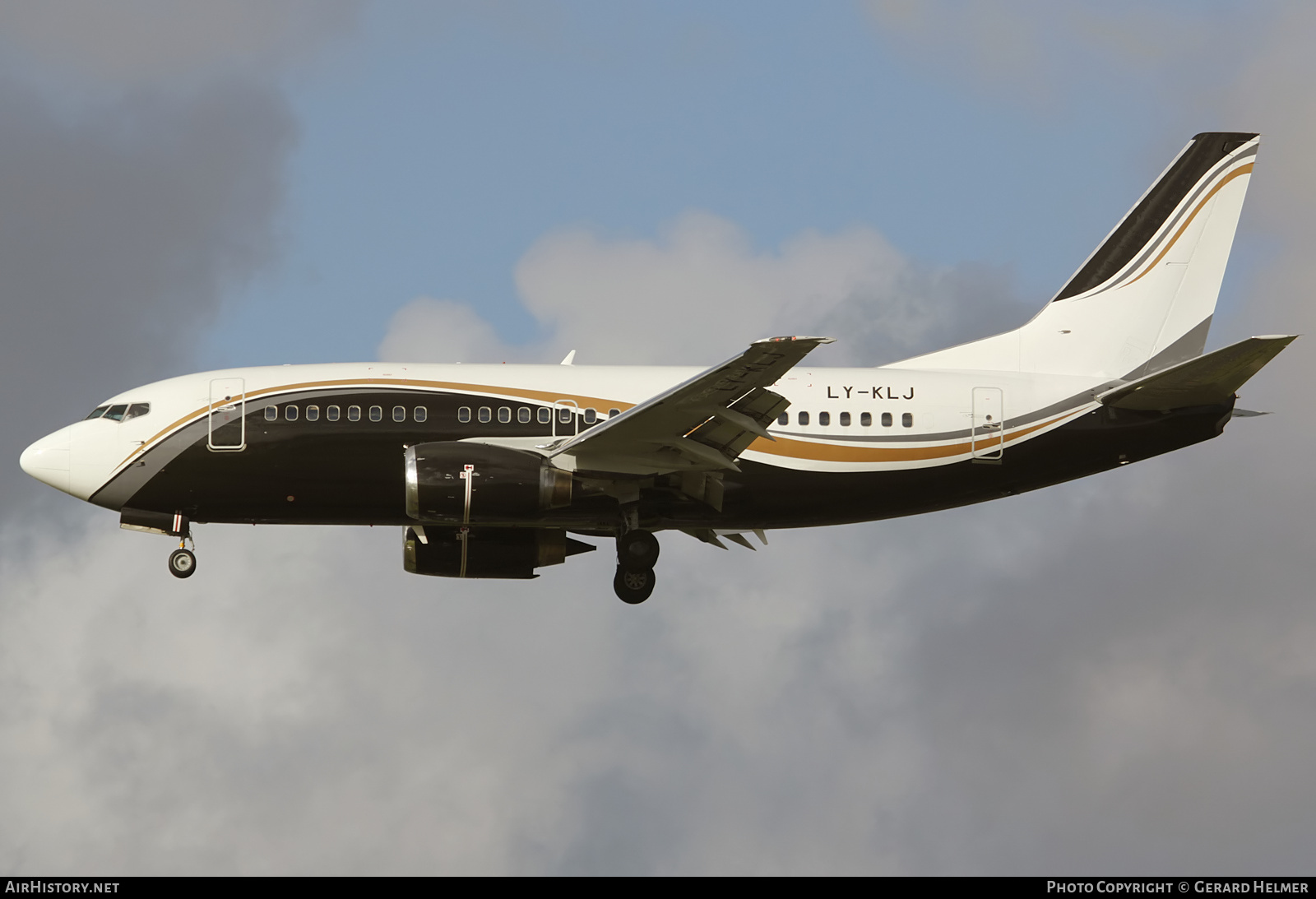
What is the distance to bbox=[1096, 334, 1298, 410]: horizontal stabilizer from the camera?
35125 millimetres

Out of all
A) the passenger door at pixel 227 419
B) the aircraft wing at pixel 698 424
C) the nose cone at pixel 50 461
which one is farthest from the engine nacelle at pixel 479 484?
the nose cone at pixel 50 461

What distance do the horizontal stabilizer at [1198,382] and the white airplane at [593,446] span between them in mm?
59

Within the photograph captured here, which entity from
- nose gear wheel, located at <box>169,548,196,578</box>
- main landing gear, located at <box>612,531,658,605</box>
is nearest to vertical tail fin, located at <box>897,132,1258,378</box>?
main landing gear, located at <box>612,531,658,605</box>

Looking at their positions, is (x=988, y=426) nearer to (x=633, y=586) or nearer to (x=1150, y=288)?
(x=1150, y=288)

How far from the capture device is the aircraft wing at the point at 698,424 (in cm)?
3350

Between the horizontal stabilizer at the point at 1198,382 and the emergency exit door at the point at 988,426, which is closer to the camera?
the horizontal stabilizer at the point at 1198,382

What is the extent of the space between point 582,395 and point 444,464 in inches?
153

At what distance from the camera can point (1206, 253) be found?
42250 millimetres

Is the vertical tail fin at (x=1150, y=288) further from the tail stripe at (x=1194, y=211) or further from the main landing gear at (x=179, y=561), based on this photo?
the main landing gear at (x=179, y=561)

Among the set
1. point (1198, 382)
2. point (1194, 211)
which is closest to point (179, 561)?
point (1198, 382)

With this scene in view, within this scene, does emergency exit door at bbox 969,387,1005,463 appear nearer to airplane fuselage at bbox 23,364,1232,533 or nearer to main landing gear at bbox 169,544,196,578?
airplane fuselage at bbox 23,364,1232,533

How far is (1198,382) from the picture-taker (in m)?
37.2

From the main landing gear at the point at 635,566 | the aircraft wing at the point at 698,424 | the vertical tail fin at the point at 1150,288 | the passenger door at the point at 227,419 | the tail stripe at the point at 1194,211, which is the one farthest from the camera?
the tail stripe at the point at 1194,211

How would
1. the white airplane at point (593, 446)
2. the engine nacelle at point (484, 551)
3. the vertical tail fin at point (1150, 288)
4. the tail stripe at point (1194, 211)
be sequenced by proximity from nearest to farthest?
the white airplane at point (593, 446)
the engine nacelle at point (484, 551)
the vertical tail fin at point (1150, 288)
the tail stripe at point (1194, 211)
